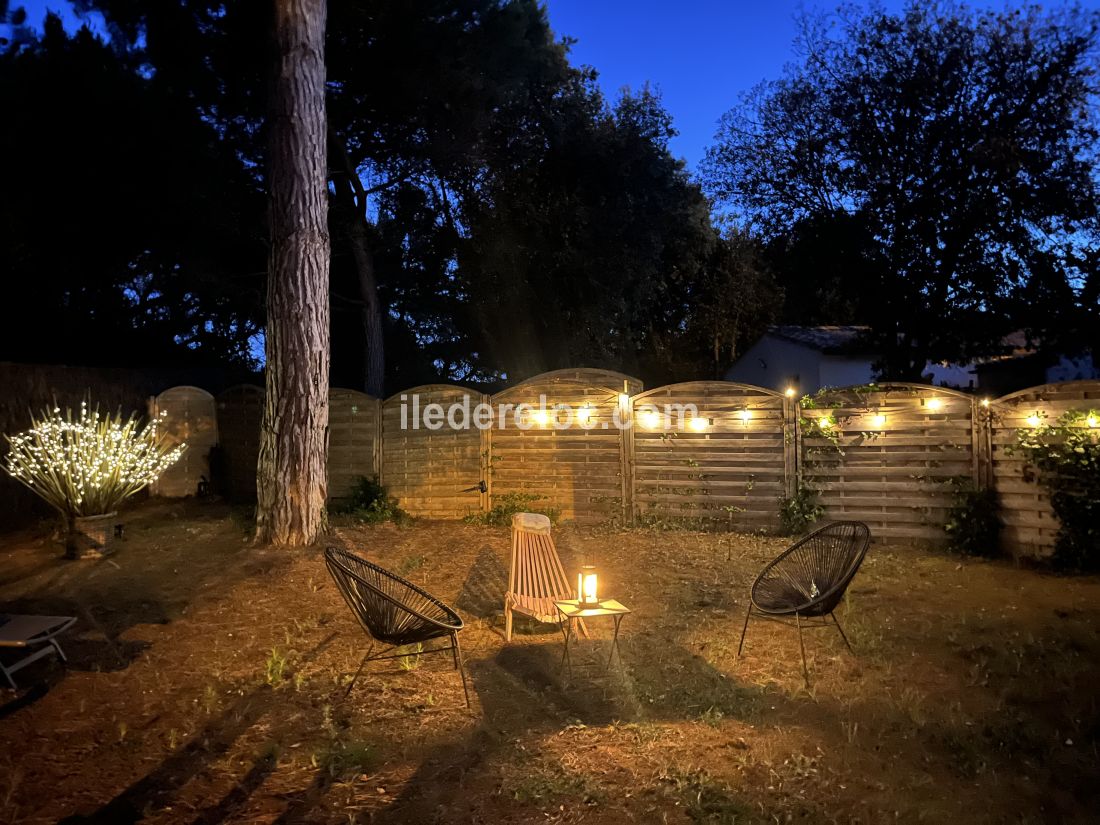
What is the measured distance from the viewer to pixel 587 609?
4.98 meters

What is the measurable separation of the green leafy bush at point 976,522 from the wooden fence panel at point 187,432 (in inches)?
424

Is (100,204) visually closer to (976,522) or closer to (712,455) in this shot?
(712,455)

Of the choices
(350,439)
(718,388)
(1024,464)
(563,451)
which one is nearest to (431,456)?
(350,439)

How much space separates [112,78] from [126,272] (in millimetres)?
4460

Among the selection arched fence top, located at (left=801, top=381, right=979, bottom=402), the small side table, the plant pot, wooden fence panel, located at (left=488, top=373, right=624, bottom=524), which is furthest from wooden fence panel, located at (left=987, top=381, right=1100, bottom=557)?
the plant pot

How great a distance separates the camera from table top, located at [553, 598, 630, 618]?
487cm

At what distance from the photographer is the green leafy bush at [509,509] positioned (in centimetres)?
950

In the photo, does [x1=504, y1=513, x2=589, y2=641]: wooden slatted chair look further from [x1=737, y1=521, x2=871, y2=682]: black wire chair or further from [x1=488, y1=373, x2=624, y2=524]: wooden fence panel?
[x1=488, y1=373, x2=624, y2=524]: wooden fence panel

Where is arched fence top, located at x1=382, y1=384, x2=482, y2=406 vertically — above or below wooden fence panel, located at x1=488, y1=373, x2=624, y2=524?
above

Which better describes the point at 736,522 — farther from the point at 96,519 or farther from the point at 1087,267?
the point at 1087,267

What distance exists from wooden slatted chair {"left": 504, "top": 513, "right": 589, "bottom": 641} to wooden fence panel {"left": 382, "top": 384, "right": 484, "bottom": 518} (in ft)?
13.7

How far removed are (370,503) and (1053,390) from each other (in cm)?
825

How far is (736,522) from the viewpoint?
883 centimetres

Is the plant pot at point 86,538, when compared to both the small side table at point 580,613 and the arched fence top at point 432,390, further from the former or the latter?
the small side table at point 580,613
